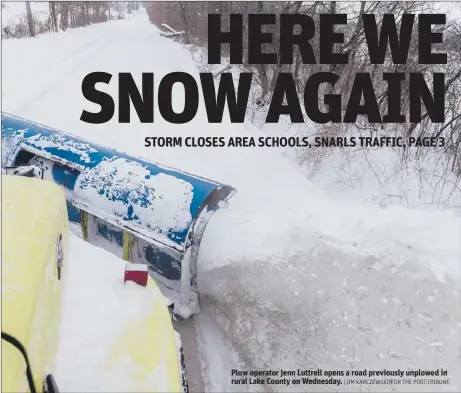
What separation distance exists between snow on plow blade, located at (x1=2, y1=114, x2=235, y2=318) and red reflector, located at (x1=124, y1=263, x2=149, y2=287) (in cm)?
120

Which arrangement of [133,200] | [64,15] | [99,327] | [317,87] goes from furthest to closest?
[64,15], [317,87], [133,200], [99,327]

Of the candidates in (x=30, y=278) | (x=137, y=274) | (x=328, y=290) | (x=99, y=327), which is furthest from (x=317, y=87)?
(x=30, y=278)

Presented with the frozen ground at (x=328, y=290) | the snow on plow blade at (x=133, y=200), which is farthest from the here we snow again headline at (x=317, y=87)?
the frozen ground at (x=328, y=290)

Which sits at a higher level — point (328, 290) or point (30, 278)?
point (30, 278)

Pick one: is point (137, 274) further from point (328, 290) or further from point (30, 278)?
point (328, 290)

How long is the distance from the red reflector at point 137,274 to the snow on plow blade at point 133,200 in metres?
1.20

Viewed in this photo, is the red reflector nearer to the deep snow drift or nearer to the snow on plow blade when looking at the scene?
the deep snow drift

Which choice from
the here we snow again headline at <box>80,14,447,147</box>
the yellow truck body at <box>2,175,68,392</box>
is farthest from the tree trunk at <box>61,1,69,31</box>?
the yellow truck body at <box>2,175,68,392</box>

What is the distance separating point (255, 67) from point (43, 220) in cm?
753

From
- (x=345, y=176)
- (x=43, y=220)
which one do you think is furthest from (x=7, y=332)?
(x=345, y=176)

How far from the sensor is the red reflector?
208 centimetres

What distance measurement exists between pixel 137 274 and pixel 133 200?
160 centimetres

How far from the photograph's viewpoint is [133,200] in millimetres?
3604

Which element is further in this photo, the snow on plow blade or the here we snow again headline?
the here we snow again headline
